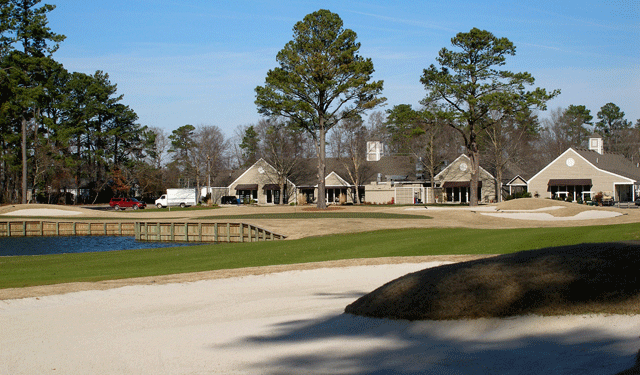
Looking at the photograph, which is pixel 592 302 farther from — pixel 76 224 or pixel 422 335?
pixel 76 224

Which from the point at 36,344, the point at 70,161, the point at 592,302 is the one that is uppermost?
the point at 70,161

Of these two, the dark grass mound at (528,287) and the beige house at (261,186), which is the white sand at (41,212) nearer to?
the beige house at (261,186)

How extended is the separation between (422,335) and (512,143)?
59066 mm

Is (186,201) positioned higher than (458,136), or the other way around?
(458,136)

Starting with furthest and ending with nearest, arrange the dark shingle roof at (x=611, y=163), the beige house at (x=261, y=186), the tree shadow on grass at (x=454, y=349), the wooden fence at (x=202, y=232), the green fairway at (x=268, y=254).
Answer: the beige house at (x=261, y=186)
the dark shingle roof at (x=611, y=163)
the wooden fence at (x=202, y=232)
the green fairway at (x=268, y=254)
the tree shadow on grass at (x=454, y=349)

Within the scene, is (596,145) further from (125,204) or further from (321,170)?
(125,204)

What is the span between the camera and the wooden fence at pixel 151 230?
3144 cm

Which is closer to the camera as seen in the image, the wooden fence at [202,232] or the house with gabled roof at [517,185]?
the wooden fence at [202,232]

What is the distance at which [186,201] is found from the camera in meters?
67.1

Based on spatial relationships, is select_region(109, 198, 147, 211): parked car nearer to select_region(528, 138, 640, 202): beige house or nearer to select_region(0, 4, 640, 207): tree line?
select_region(0, 4, 640, 207): tree line

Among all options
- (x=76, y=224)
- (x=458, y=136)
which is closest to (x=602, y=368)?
(x=76, y=224)

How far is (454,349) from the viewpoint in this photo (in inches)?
257

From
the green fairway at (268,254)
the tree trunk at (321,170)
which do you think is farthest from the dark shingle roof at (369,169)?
the green fairway at (268,254)

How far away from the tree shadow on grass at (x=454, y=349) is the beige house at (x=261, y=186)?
60.6m
